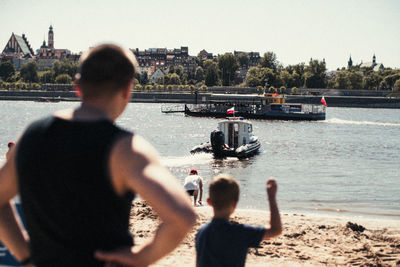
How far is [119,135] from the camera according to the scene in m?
1.74

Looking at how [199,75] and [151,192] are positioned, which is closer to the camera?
[151,192]

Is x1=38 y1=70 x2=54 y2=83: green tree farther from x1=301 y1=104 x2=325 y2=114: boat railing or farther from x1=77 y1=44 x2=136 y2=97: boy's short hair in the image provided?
x1=77 y1=44 x2=136 y2=97: boy's short hair

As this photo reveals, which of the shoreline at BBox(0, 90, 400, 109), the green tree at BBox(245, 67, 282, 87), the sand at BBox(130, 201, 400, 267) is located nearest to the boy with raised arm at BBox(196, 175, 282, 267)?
the sand at BBox(130, 201, 400, 267)

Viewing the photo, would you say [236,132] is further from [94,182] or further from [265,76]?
[265,76]

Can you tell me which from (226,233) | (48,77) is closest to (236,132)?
(226,233)

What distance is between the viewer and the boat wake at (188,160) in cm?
2830

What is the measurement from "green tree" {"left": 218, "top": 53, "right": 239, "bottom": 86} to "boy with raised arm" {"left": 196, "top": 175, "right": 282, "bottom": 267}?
167705mm

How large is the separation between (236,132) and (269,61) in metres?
136

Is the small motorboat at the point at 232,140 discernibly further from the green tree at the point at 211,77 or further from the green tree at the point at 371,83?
the green tree at the point at 371,83

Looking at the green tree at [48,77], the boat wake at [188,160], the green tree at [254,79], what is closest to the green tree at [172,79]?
the green tree at [254,79]

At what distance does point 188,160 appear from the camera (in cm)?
2994

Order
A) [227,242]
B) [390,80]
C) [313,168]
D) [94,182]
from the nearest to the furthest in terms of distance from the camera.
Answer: [94,182]
[227,242]
[313,168]
[390,80]

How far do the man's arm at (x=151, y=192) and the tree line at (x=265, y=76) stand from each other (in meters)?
144

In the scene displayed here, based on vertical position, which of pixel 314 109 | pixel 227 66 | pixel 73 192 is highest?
pixel 227 66
